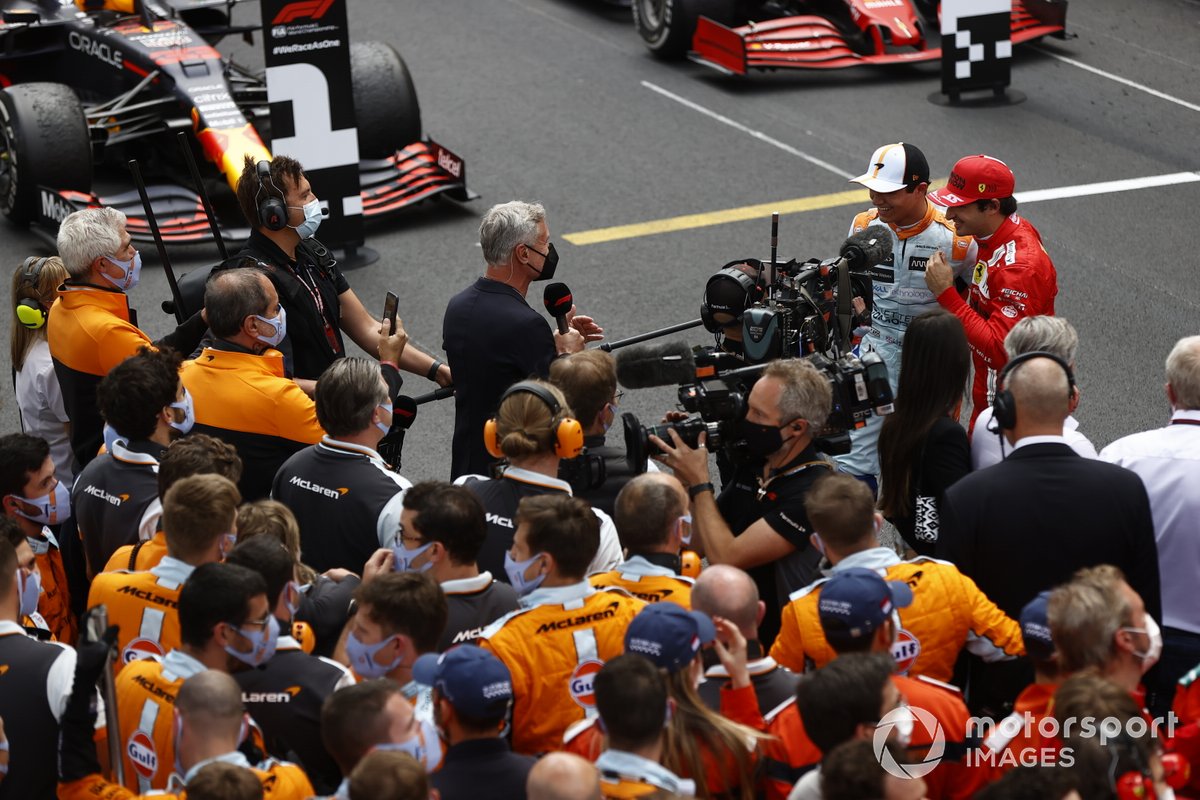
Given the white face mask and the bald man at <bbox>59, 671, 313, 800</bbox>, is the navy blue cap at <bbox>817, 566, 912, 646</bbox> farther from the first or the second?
the bald man at <bbox>59, 671, 313, 800</bbox>

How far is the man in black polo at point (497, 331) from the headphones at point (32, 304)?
1.86 m

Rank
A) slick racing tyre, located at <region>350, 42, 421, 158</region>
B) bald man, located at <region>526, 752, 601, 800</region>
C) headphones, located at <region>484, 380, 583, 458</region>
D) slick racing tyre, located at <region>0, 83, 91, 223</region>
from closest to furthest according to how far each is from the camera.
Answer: bald man, located at <region>526, 752, 601, 800</region> → headphones, located at <region>484, 380, 583, 458</region> → slick racing tyre, located at <region>0, 83, 91, 223</region> → slick racing tyre, located at <region>350, 42, 421, 158</region>

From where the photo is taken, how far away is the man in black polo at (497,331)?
6648 mm

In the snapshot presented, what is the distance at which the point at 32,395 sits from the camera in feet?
23.1

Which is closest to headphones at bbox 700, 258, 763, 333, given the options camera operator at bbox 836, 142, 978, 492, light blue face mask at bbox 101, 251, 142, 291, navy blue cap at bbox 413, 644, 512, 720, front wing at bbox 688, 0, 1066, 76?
camera operator at bbox 836, 142, 978, 492

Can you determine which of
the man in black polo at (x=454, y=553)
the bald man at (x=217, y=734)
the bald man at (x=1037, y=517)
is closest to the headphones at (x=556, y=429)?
the man in black polo at (x=454, y=553)

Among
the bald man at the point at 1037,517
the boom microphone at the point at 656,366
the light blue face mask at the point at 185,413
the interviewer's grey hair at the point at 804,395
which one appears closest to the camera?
the bald man at the point at 1037,517

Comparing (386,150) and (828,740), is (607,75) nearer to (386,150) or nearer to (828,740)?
(386,150)

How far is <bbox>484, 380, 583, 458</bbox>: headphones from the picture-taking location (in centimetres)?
534

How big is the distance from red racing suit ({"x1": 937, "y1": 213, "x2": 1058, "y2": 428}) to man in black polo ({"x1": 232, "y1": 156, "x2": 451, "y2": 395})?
8.00 feet

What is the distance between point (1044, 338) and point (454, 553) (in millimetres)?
2458

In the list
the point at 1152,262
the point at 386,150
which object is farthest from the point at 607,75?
the point at 1152,262

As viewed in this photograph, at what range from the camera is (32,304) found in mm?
7008

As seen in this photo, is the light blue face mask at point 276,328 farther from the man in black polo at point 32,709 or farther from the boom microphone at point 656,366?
the man in black polo at point 32,709
